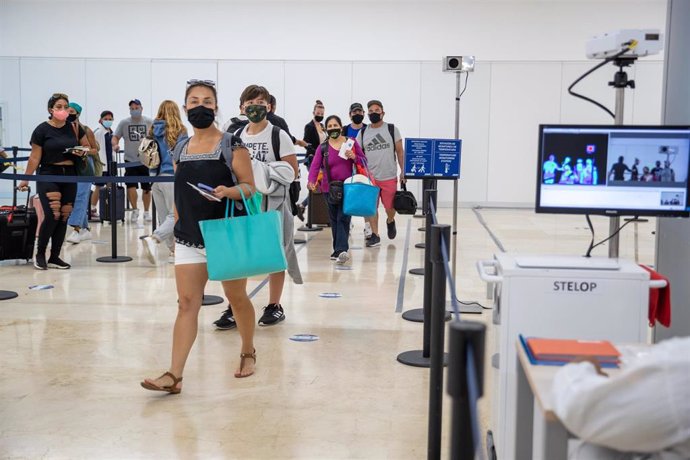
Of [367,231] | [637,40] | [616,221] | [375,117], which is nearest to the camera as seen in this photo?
[637,40]

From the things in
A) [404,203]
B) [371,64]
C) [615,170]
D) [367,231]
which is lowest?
[367,231]

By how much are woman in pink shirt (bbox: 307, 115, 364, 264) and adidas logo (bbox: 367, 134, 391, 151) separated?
0.82 m

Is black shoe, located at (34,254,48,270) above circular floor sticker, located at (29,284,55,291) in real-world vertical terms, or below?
above

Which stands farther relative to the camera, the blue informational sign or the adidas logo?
the adidas logo

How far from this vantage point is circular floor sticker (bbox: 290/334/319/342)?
222 inches

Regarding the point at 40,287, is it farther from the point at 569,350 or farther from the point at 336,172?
the point at 569,350

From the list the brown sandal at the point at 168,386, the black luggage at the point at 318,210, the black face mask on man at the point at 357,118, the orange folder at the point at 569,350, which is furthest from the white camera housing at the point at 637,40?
the black luggage at the point at 318,210

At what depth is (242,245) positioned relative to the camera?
434cm

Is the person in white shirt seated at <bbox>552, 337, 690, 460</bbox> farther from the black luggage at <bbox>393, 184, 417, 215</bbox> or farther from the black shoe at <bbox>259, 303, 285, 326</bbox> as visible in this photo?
the black luggage at <bbox>393, 184, 417, 215</bbox>

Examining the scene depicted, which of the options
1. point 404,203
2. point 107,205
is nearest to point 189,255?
point 404,203

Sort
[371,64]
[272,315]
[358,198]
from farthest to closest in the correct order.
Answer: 1. [371,64]
2. [358,198]
3. [272,315]

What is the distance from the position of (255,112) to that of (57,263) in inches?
153

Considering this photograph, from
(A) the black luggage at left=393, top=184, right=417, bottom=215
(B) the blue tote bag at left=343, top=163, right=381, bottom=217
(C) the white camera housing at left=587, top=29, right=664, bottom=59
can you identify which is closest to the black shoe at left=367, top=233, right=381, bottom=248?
(B) the blue tote bag at left=343, top=163, right=381, bottom=217

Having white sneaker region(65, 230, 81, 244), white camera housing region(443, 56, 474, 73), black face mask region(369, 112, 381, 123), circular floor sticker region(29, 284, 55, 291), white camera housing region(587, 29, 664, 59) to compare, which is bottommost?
circular floor sticker region(29, 284, 55, 291)
